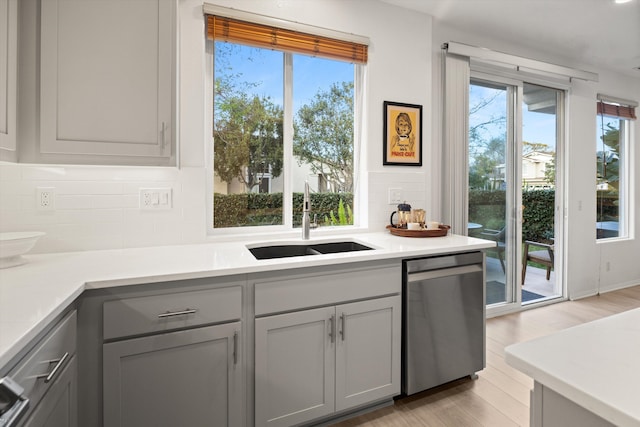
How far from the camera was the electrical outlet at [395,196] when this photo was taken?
105 inches

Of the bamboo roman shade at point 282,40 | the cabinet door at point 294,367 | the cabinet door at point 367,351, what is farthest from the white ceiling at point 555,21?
the cabinet door at point 294,367

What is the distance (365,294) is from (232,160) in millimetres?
1267

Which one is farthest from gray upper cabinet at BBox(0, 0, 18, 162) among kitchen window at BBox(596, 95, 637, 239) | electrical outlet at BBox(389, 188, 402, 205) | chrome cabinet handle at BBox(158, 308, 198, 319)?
kitchen window at BBox(596, 95, 637, 239)

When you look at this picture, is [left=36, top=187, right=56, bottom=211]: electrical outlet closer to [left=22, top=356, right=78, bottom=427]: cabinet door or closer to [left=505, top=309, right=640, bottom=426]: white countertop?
[left=22, top=356, right=78, bottom=427]: cabinet door

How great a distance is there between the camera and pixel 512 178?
3.36 meters

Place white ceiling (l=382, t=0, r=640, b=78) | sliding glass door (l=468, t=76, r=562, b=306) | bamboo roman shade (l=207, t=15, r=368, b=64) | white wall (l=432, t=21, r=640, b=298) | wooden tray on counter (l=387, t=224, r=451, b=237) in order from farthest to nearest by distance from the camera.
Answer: white wall (l=432, t=21, r=640, b=298) → sliding glass door (l=468, t=76, r=562, b=306) → white ceiling (l=382, t=0, r=640, b=78) → wooden tray on counter (l=387, t=224, r=451, b=237) → bamboo roman shade (l=207, t=15, r=368, b=64)

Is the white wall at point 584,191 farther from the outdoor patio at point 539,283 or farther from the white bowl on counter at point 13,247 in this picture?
the white bowl on counter at point 13,247

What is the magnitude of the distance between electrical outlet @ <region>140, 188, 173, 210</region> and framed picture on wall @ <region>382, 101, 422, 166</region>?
1.56 m

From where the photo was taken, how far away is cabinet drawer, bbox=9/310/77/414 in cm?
87

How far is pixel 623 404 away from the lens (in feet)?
1.62

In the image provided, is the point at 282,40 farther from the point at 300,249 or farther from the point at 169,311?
the point at 169,311

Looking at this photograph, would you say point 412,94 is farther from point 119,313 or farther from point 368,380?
point 119,313

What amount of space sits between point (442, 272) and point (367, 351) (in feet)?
2.12

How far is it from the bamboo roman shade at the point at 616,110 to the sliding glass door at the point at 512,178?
82cm
